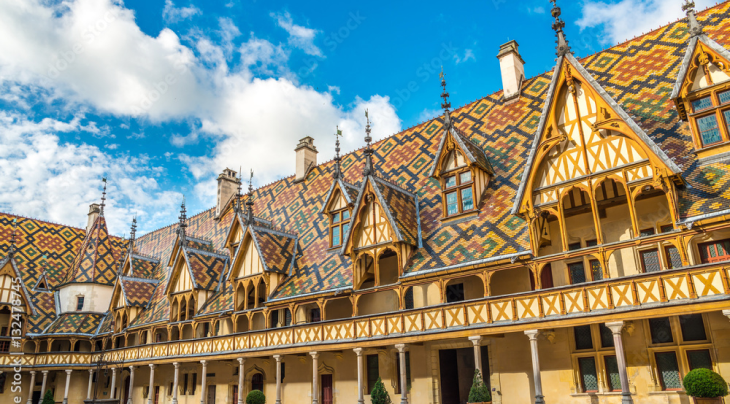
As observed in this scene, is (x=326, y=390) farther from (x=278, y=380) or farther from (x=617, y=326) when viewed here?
(x=617, y=326)

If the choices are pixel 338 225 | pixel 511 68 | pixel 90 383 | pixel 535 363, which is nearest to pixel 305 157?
pixel 338 225

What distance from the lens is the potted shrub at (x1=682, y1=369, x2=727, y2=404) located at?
530 inches

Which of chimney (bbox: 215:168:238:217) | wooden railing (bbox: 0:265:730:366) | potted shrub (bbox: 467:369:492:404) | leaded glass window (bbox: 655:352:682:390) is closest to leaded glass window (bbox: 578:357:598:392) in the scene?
leaded glass window (bbox: 655:352:682:390)

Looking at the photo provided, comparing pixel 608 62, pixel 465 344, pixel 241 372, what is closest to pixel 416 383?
pixel 465 344

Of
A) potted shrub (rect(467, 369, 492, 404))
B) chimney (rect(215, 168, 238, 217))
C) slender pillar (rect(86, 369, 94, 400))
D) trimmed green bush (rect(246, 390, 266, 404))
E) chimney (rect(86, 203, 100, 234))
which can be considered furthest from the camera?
chimney (rect(86, 203, 100, 234))

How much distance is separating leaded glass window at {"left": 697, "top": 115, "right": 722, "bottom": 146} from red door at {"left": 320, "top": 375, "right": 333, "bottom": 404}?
18.0 m

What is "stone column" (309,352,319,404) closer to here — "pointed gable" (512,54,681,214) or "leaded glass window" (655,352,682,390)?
"pointed gable" (512,54,681,214)

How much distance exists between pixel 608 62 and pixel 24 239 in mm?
45570

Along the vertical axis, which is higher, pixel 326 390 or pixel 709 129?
pixel 709 129

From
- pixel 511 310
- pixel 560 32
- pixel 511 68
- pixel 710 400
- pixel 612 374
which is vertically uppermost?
pixel 511 68

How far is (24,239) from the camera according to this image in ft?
148

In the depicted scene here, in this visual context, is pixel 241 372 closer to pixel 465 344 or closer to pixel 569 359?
pixel 465 344

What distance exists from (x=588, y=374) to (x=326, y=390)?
12.4 metres

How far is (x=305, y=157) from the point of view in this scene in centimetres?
3722
